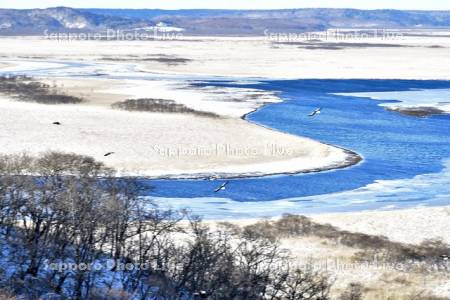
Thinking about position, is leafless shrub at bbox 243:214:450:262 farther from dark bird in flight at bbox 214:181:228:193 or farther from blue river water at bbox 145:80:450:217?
dark bird in flight at bbox 214:181:228:193

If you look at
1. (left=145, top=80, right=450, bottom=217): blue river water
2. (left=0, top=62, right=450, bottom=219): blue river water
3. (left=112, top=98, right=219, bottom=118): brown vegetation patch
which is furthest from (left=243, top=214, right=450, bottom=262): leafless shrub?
(left=112, top=98, right=219, bottom=118): brown vegetation patch

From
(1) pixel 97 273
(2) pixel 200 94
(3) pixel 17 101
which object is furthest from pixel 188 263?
(2) pixel 200 94

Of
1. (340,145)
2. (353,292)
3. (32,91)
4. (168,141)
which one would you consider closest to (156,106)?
(168,141)

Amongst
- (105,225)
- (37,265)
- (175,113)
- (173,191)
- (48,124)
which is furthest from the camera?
(175,113)

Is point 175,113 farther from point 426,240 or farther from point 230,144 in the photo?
point 426,240

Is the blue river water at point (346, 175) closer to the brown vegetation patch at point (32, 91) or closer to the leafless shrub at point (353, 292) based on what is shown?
the leafless shrub at point (353, 292)
